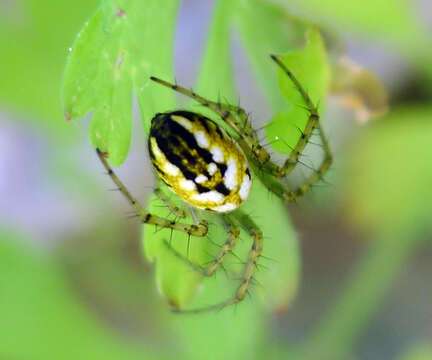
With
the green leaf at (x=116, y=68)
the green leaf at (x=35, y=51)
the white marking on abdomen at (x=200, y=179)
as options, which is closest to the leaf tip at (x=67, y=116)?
the green leaf at (x=116, y=68)

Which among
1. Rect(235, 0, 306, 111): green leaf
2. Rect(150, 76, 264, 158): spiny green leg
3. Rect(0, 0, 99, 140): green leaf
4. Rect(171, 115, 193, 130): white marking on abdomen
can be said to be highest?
Rect(0, 0, 99, 140): green leaf

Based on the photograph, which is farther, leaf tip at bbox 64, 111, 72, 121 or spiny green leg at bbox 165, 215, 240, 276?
spiny green leg at bbox 165, 215, 240, 276

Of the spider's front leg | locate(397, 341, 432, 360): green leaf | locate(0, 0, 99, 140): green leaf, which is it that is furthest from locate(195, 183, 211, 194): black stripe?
locate(397, 341, 432, 360): green leaf

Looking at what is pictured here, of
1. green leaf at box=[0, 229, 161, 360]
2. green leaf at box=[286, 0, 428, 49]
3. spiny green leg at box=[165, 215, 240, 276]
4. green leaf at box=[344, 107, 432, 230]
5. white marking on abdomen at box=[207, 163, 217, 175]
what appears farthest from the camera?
green leaf at box=[0, 229, 161, 360]

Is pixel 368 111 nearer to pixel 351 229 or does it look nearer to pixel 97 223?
pixel 351 229

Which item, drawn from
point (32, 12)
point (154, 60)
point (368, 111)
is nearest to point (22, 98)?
point (32, 12)

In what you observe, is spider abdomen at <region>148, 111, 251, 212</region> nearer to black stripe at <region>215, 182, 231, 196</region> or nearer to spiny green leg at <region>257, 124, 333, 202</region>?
black stripe at <region>215, 182, 231, 196</region>
